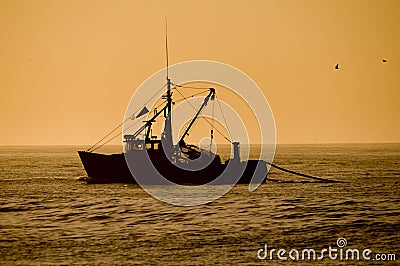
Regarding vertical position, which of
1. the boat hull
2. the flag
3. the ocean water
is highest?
the flag

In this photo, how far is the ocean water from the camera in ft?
127

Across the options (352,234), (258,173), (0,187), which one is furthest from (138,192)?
(352,234)

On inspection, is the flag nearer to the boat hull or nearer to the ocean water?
the boat hull

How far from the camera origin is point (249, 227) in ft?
160

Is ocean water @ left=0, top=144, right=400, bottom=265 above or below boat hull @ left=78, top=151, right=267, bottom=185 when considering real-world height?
below

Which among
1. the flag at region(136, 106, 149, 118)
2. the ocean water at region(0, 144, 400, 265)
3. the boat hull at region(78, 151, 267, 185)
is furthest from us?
the flag at region(136, 106, 149, 118)

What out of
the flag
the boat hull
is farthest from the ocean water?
the flag

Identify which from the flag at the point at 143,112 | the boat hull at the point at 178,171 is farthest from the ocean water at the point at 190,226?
the flag at the point at 143,112

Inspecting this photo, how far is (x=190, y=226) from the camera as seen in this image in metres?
49.3

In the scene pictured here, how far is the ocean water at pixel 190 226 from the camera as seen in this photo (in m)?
38.8

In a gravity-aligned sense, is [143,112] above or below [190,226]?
above

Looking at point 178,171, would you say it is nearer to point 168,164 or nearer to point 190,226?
point 168,164

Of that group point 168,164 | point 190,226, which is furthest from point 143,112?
point 190,226

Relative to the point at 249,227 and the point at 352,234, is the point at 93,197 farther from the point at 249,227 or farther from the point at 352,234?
the point at 352,234
